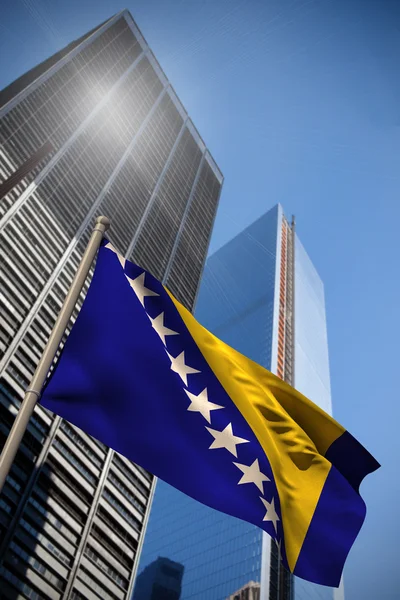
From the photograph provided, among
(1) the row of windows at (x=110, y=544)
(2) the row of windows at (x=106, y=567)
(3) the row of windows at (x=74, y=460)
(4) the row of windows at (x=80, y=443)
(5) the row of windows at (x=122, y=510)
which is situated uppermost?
(4) the row of windows at (x=80, y=443)

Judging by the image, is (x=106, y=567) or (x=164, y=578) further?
(x=164, y=578)

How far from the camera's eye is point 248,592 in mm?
100312

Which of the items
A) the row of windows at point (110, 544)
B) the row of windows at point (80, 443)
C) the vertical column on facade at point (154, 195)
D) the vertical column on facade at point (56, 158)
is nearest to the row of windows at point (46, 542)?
the row of windows at point (110, 544)

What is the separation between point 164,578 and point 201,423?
139 meters

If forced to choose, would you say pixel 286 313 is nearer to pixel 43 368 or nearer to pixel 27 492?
pixel 27 492

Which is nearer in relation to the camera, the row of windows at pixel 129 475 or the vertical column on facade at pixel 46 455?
the vertical column on facade at pixel 46 455

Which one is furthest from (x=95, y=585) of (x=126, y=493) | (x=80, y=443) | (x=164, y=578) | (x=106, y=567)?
(x=164, y=578)

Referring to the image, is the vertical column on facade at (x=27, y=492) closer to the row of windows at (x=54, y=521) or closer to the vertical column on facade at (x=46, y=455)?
the vertical column on facade at (x=46, y=455)

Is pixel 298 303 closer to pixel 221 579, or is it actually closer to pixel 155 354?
pixel 221 579

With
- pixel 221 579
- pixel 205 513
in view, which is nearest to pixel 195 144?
pixel 205 513

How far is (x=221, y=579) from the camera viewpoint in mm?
108312

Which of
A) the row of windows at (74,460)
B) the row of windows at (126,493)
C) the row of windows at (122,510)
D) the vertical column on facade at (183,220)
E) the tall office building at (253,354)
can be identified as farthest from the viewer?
the tall office building at (253,354)

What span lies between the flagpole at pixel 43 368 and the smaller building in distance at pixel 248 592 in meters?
104

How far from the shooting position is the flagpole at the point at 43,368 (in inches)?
242
